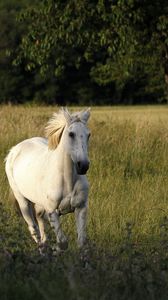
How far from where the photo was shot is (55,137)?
8.21 metres

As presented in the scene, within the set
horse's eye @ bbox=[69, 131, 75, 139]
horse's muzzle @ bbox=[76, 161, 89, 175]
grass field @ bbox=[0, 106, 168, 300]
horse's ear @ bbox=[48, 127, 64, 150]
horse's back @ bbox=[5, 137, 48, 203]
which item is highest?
horse's eye @ bbox=[69, 131, 75, 139]

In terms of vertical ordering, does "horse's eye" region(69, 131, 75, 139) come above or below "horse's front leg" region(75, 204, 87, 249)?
above

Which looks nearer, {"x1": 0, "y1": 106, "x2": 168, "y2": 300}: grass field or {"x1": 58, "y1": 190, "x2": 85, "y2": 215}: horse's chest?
{"x1": 0, "y1": 106, "x2": 168, "y2": 300}: grass field

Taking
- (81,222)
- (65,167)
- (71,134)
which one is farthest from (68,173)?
(81,222)

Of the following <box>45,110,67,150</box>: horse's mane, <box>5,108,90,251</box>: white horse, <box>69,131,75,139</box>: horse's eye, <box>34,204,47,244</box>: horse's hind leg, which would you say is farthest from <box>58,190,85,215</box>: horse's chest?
<box>34,204,47,244</box>: horse's hind leg

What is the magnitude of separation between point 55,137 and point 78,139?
589 mm

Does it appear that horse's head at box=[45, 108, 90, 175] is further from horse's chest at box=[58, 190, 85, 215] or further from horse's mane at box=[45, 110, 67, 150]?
horse's chest at box=[58, 190, 85, 215]

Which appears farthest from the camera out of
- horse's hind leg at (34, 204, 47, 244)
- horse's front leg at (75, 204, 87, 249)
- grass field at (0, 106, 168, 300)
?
horse's hind leg at (34, 204, 47, 244)

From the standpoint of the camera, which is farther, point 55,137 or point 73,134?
point 55,137

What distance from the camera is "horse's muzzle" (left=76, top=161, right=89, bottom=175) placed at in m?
7.43

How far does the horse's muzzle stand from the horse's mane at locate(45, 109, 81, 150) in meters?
0.62

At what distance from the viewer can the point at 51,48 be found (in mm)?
16984

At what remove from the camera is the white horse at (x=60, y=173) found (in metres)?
7.63

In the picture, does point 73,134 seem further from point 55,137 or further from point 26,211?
point 26,211
